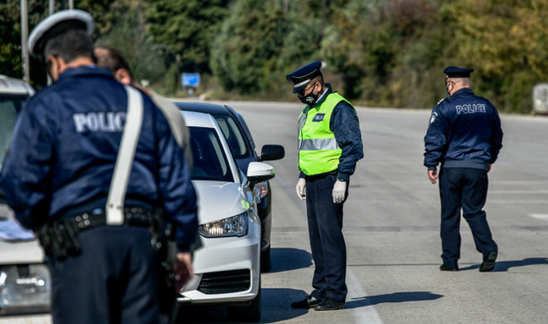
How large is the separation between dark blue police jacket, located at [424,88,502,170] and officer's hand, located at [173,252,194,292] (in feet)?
17.8

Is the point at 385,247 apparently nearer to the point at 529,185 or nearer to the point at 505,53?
the point at 529,185

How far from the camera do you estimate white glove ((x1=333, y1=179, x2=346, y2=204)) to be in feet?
22.4

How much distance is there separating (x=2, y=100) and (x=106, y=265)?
2.60 meters

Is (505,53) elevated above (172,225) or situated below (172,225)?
below

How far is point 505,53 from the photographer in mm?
52125

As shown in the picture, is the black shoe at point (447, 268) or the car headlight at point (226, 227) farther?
the black shoe at point (447, 268)

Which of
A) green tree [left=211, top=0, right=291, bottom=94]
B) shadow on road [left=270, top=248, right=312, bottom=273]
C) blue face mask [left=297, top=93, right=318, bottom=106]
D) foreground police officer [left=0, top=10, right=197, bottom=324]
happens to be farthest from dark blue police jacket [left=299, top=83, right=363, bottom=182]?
green tree [left=211, top=0, right=291, bottom=94]

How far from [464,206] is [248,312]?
3.25 meters

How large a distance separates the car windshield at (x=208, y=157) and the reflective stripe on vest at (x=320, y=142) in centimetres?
61

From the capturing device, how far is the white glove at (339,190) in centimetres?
682

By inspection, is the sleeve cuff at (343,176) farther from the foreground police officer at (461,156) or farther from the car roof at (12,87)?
the car roof at (12,87)

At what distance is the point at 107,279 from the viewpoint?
326cm

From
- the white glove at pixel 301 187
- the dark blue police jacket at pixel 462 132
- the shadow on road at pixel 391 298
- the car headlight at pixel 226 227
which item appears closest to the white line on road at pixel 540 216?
the dark blue police jacket at pixel 462 132

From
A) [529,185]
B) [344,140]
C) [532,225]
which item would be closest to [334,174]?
[344,140]
